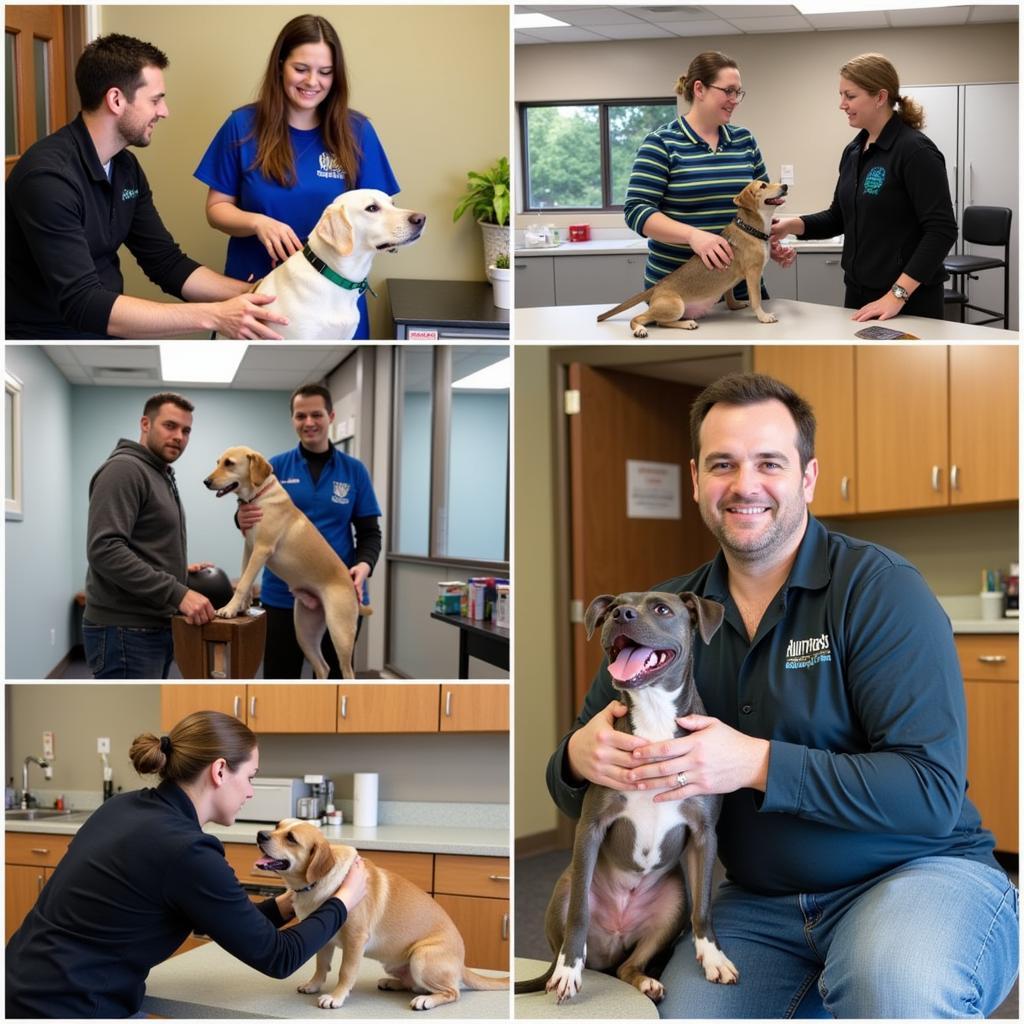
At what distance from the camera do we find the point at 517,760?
16.6 ft

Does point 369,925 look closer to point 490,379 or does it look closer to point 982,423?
point 490,379

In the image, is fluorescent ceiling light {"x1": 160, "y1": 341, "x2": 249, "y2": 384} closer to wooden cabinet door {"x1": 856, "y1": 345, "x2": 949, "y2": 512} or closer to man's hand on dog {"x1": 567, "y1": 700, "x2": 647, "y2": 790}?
man's hand on dog {"x1": 567, "y1": 700, "x2": 647, "y2": 790}

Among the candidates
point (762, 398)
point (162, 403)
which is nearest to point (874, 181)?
point (762, 398)

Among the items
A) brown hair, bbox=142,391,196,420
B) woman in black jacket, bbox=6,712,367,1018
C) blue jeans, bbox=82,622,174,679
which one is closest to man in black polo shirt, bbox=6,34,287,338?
brown hair, bbox=142,391,196,420

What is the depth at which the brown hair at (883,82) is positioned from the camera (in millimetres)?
2494

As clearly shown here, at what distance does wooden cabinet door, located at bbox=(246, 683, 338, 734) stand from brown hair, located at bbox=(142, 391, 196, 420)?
4.60 ft

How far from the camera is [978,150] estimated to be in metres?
2.82

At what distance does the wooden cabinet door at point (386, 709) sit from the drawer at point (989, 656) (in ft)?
7.72

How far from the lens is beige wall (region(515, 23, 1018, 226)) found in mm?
2576

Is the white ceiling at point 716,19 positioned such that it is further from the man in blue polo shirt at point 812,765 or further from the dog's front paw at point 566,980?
the dog's front paw at point 566,980

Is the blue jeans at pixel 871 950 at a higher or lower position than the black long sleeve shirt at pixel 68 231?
lower

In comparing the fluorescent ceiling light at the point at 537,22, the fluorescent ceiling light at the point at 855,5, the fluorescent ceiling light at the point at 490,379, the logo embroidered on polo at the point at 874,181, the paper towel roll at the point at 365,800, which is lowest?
the paper towel roll at the point at 365,800

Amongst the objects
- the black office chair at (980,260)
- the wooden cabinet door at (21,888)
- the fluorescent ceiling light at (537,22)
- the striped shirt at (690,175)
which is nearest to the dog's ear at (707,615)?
the striped shirt at (690,175)

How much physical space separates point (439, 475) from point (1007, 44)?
76.0 inches
